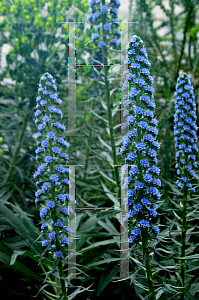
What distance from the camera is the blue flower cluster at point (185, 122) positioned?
1.31 m

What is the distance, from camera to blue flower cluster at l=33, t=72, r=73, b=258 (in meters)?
1.11

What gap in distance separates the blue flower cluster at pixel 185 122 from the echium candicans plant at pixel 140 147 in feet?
1.08

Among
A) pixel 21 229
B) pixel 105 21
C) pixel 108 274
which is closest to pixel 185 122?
pixel 105 21

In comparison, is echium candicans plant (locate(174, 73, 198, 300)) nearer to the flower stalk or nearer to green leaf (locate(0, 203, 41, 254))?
the flower stalk

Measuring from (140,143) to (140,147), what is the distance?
0.05 feet

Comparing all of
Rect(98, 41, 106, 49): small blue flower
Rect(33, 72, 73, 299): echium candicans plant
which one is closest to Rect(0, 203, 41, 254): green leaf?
Rect(33, 72, 73, 299): echium candicans plant

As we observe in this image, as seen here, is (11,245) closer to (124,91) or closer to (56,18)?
(124,91)

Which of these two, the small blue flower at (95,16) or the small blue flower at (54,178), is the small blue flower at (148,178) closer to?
the small blue flower at (54,178)

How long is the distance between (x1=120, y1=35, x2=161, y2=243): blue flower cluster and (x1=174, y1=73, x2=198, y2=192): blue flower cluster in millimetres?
330

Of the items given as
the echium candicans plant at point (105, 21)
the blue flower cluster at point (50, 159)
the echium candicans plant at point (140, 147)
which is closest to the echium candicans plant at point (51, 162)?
the blue flower cluster at point (50, 159)

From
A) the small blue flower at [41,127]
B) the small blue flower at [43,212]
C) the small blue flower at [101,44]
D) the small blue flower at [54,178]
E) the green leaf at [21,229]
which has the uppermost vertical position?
the small blue flower at [101,44]

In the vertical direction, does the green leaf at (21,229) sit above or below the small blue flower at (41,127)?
below

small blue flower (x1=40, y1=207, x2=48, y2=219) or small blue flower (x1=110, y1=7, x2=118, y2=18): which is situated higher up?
small blue flower (x1=110, y1=7, x2=118, y2=18)

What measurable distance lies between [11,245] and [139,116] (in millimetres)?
1131
